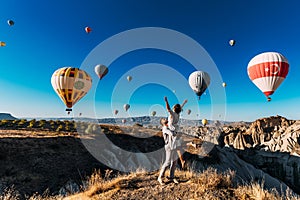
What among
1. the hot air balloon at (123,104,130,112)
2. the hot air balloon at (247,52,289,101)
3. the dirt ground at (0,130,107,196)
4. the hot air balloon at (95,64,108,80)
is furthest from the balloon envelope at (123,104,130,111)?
the hot air balloon at (247,52,289,101)

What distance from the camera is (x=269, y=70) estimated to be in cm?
2312

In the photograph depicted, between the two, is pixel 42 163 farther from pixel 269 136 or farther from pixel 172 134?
pixel 269 136

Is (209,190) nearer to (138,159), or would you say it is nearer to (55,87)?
(138,159)

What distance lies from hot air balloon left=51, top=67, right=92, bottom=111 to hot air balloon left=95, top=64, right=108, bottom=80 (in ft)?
20.9

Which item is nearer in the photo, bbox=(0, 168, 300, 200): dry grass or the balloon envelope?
bbox=(0, 168, 300, 200): dry grass

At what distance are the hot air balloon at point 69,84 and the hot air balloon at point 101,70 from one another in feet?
20.9

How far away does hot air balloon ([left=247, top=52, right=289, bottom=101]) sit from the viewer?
75.4 ft

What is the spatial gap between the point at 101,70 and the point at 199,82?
52.0ft

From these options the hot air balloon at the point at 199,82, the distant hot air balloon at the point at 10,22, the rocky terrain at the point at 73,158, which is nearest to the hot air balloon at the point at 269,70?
the hot air balloon at the point at 199,82

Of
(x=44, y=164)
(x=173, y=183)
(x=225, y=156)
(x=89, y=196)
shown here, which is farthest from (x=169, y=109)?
(x=225, y=156)

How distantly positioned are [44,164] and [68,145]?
4890 millimetres

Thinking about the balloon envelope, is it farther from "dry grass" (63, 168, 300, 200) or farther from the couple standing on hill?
the couple standing on hill

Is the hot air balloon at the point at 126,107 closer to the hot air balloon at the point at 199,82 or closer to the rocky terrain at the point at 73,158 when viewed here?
the rocky terrain at the point at 73,158

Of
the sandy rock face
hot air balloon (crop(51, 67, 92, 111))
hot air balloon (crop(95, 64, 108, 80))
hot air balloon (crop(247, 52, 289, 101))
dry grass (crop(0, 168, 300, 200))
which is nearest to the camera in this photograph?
dry grass (crop(0, 168, 300, 200))
